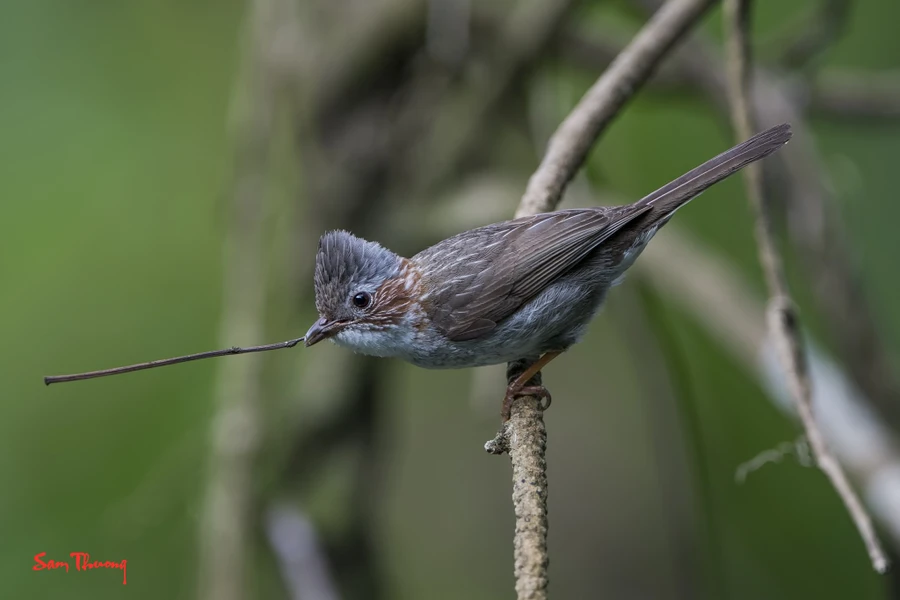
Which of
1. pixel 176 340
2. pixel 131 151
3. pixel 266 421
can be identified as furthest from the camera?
pixel 131 151

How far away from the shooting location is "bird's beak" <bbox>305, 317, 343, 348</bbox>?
2.74 meters

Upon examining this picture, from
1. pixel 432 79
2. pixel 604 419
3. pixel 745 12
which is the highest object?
pixel 432 79

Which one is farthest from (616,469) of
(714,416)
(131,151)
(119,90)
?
(119,90)

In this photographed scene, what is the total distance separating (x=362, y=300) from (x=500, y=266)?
20.7 inches

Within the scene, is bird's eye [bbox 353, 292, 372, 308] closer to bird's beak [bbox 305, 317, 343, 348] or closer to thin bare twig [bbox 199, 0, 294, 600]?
bird's beak [bbox 305, 317, 343, 348]

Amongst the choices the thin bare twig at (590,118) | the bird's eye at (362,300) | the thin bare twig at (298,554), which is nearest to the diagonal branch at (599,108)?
the thin bare twig at (590,118)

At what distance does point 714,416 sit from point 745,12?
3.33 meters

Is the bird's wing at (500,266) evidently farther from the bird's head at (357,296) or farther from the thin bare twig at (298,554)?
the thin bare twig at (298,554)

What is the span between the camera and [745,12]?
8.80ft

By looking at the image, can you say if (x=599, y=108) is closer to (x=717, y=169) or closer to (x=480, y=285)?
(x=717, y=169)

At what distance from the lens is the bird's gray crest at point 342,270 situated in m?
2.80

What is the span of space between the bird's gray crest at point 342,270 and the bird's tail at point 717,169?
3.30 feet

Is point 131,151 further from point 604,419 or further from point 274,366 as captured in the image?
point 604,419
